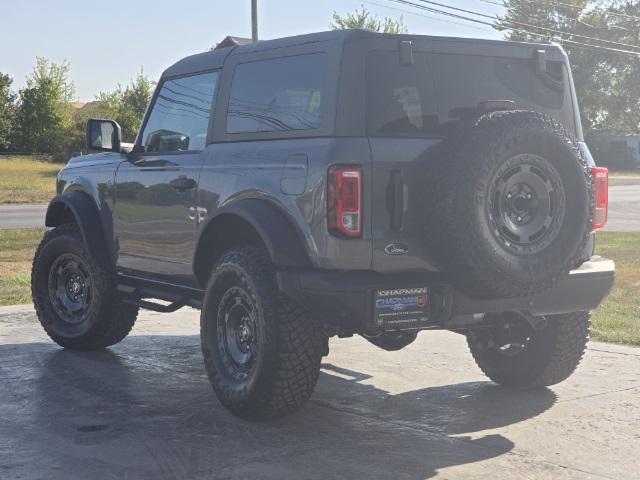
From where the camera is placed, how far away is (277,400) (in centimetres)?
518

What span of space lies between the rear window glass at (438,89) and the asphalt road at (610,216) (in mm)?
14201

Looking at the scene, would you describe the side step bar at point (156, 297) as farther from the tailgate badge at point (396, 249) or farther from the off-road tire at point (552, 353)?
the off-road tire at point (552, 353)

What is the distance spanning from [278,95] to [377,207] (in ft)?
3.59

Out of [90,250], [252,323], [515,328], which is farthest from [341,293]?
[90,250]

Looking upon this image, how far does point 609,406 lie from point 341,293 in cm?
198

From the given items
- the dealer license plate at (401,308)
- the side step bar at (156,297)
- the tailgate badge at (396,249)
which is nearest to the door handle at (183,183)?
the side step bar at (156,297)

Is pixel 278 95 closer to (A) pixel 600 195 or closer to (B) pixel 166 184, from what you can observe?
(B) pixel 166 184

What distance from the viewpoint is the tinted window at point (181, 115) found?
6273mm

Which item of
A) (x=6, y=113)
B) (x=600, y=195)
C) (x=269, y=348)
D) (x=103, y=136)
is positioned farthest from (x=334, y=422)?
(x=6, y=113)

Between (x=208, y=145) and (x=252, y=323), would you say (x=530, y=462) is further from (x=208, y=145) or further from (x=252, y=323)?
(x=208, y=145)

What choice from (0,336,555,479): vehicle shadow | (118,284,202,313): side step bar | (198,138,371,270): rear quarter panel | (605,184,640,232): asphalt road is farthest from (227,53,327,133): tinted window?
(605,184,640,232): asphalt road

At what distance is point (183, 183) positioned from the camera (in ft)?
19.9

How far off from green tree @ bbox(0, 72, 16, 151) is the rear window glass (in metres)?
48.8

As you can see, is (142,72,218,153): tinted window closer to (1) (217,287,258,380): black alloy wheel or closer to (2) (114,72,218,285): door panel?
(2) (114,72,218,285): door panel
